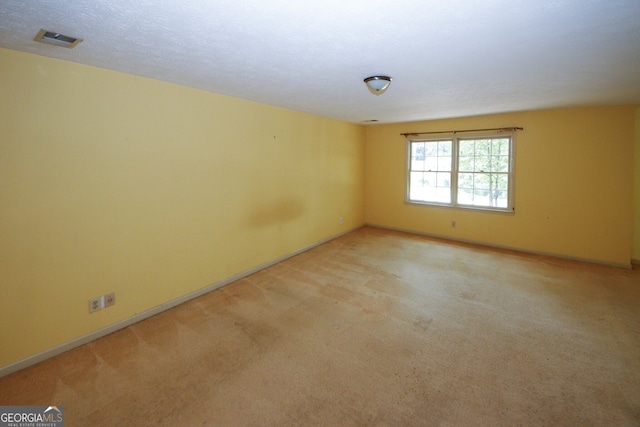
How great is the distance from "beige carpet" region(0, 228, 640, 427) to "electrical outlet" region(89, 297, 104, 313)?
11.4 inches

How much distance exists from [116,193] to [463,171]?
213 inches

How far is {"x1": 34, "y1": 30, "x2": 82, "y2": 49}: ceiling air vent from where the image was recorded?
70.2 inches

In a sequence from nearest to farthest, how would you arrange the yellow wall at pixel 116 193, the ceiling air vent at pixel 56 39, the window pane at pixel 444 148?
the ceiling air vent at pixel 56 39 < the yellow wall at pixel 116 193 < the window pane at pixel 444 148

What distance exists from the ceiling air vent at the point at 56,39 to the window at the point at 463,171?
536 centimetres

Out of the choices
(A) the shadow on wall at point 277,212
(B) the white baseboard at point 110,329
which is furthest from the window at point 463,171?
(B) the white baseboard at point 110,329

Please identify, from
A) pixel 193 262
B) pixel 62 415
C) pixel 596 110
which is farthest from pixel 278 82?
pixel 596 110

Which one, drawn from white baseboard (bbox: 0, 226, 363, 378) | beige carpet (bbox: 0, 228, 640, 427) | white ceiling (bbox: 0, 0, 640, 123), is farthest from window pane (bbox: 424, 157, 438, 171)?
white baseboard (bbox: 0, 226, 363, 378)

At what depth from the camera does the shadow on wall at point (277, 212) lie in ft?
13.3

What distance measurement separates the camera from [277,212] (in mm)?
4363

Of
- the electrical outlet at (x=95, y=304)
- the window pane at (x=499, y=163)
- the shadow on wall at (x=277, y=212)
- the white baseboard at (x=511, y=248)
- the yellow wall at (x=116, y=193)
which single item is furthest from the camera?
the window pane at (x=499, y=163)

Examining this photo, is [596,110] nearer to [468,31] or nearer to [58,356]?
[468,31]

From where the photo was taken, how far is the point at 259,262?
4.14 metres

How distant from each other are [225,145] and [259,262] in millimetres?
1688

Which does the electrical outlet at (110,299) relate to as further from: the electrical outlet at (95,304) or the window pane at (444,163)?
the window pane at (444,163)
